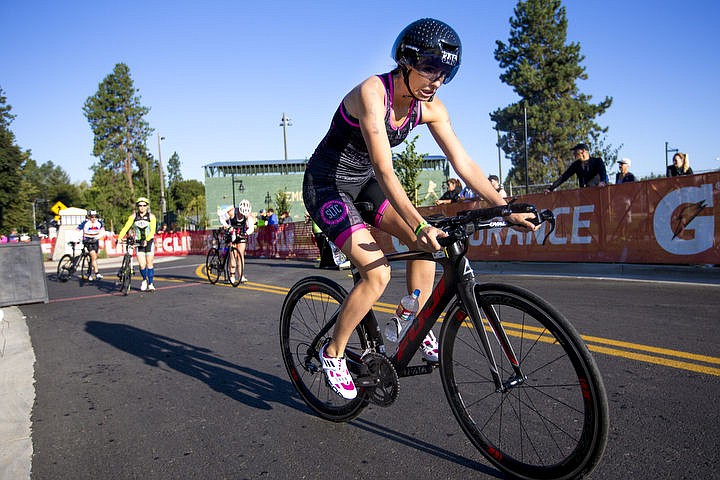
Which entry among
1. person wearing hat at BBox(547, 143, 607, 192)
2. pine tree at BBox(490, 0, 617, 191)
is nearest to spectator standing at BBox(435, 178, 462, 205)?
person wearing hat at BBox(547, 143, 607, 192)

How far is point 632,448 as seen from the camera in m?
2.62

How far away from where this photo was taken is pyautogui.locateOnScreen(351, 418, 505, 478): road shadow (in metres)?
2.53

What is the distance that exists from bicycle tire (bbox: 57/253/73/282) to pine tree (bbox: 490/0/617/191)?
1472 inches

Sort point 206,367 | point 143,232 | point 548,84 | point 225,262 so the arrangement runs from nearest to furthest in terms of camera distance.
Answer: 1. point 206,367
2. point 143,232
3. point 225,262
4. point 548,84

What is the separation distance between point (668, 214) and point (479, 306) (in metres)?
8.48

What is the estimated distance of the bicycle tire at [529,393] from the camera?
2.10m

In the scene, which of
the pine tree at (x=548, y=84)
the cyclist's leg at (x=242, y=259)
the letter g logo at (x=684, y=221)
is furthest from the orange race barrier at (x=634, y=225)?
the pine tree at (x=548, y=84)

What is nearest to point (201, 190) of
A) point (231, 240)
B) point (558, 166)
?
point (558, 166)

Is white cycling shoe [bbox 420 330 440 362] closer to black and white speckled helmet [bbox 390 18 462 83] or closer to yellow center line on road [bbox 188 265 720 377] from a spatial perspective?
yellow center line on road [bbox 188 265 720 377]

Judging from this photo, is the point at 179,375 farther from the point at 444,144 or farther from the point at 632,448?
the point at 632,448

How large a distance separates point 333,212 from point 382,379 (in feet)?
3.04

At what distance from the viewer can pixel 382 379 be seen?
2898 millimetres

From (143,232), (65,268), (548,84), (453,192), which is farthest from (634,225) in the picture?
(548,84)

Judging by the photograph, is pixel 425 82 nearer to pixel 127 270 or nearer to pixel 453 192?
pixel 127 270
